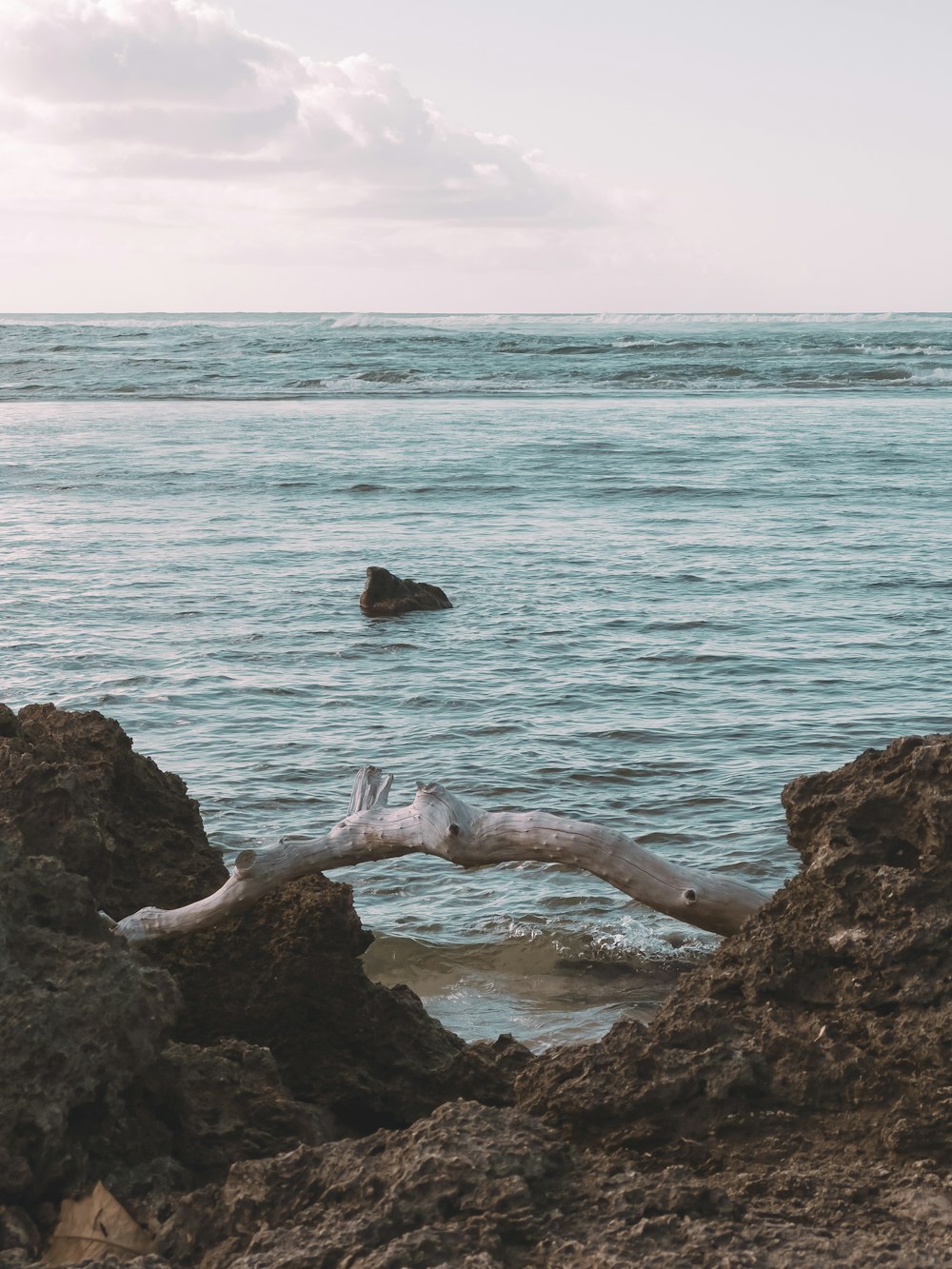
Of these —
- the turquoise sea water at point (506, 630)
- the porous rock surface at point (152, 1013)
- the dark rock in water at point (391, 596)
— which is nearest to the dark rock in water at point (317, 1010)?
the porous rock surface at point (152, 1013)

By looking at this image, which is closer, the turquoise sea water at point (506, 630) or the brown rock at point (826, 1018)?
the brown rock at point (826, 1018)

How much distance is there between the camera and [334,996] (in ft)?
14.1

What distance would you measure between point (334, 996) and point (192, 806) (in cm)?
107

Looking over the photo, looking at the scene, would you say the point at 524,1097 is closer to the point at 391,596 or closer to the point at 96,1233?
the point at 96,1233

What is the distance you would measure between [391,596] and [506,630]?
1.23m

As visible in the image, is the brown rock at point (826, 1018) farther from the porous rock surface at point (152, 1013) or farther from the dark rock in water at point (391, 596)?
the dark rock in water at point (391, 596)

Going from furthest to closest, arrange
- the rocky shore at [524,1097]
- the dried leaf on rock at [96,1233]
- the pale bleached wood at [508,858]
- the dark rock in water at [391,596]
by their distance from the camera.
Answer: the dark rock in water at [391,596] → the pale bleached wood at [508,858] → the dried leaf on rock at [96,1233] → the rocky shore at [524,1097]

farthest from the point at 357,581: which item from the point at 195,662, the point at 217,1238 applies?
the point at 217,1238

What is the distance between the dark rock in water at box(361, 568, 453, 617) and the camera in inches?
495

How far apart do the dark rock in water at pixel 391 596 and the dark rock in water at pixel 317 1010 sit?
8.19m

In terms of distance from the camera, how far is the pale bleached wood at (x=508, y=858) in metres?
4.33

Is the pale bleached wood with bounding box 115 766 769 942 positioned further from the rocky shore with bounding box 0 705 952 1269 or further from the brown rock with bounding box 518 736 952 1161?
the brown rock with bounding box 518 736 952 1161

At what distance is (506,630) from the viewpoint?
1214cm

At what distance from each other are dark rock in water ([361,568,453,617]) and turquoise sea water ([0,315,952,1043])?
203 millimetres
